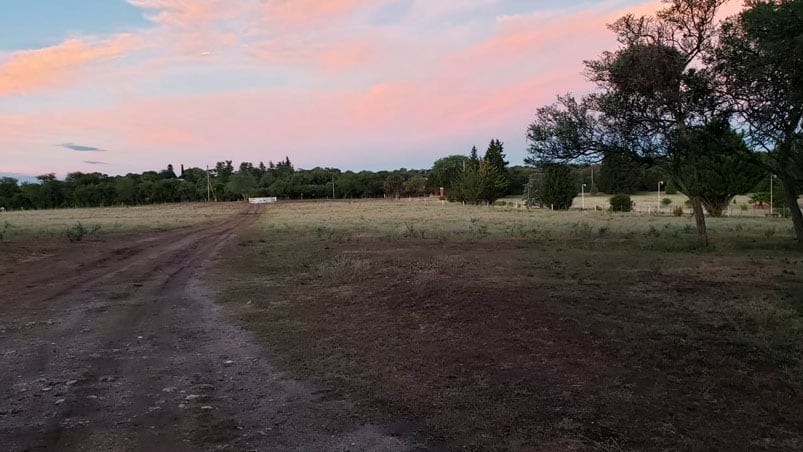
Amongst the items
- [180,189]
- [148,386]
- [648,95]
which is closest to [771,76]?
[648,95]

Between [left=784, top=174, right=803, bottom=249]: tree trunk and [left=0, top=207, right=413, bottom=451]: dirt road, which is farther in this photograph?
[left=784, top=174, right=803, bottom=249]: tree trunk

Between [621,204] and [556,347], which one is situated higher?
[621,204]

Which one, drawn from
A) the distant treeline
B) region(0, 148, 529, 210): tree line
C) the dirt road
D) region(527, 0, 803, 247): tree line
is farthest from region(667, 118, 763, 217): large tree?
the distant treeline

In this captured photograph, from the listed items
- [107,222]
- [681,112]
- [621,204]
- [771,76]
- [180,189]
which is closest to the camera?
[771,76]

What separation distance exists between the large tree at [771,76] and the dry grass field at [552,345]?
11.0 ft

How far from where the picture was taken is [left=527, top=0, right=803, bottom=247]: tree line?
47.8 feet

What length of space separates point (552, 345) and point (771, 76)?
8681 millimetres

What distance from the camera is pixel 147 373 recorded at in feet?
20.7

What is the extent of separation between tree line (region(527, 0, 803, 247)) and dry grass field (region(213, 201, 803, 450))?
12.4 ft

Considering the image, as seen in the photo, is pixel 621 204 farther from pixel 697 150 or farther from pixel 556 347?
pixel 556 347

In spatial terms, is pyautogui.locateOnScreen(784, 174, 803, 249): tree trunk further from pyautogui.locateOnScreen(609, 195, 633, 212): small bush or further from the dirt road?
pyautogui.locateOnScreen(609, 195, 633, 212): small bush

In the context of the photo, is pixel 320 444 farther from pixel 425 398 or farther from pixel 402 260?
pixel 402 260

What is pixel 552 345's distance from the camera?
6777 mm

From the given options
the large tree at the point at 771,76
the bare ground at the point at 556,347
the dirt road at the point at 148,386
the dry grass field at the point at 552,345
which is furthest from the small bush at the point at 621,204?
the dirt road at the point at 148,386
